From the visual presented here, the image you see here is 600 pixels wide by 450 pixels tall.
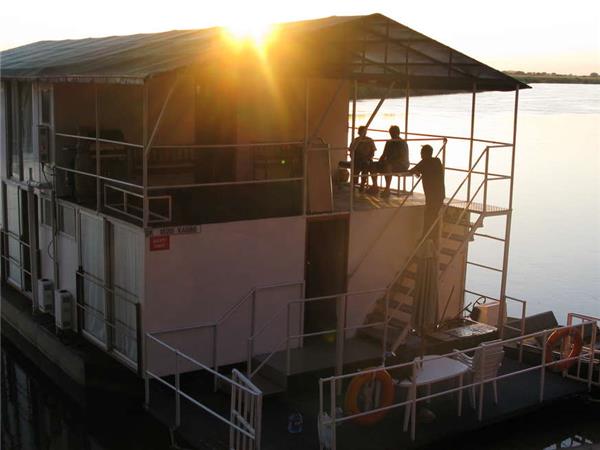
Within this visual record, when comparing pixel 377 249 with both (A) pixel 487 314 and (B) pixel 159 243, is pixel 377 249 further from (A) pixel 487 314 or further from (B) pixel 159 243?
(B) pixel 159 243

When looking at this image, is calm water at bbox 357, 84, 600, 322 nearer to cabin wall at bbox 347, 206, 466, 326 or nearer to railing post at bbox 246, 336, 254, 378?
cabin wall at bbox 347, 206, 466, 326

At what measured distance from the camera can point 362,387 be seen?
953 centimetres

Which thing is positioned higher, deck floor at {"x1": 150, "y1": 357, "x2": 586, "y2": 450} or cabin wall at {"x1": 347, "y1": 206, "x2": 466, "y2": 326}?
cabin wall at {"x1": 347, "y1": 206, "x2": 466, "y2": 326}

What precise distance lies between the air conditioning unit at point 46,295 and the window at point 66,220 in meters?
0.94

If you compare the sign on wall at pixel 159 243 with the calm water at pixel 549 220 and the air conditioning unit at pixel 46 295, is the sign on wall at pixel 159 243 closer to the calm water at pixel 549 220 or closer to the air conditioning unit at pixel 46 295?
the air conditioning unit at pixel 46 295

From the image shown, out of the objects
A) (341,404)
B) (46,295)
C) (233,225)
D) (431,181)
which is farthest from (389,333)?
(46,295)

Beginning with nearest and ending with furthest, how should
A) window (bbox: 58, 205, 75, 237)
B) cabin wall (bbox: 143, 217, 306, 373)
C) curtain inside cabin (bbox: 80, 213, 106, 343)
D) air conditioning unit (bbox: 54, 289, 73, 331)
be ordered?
cabin wall (bbox: 143, 217, 306, 373) → curtain inside cabin (bbox: 80, 213, 106, 343) → air conditioning unit (bbox: 54, 289, 73, 331) → window (bbox: 58, 205, 75, 237)

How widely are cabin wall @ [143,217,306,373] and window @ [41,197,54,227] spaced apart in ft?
12.0

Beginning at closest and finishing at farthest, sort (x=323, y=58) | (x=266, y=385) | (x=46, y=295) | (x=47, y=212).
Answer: (x=266, y=385)
(x=323, y=58)
(x=46, y=295)
(x=47, y=212)

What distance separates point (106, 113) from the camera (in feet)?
43.8

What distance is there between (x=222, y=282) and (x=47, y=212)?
4.13 metres

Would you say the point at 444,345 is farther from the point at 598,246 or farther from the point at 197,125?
the point at 598,246

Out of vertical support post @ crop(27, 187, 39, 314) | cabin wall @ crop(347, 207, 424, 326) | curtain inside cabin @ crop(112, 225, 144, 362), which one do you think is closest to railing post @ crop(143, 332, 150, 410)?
curtain inside cabin @ crop(112, 225, 144, 362)

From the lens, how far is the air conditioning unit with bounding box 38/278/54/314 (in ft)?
A: 42.7
